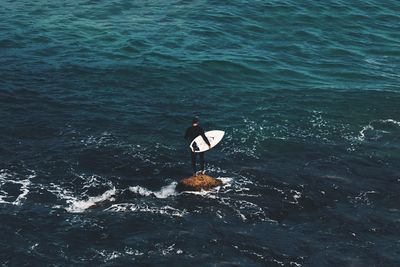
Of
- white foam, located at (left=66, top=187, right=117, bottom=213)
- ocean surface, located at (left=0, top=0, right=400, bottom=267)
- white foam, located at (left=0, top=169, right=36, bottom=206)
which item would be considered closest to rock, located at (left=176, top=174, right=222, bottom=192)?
ocean surface, located at (left=0, top=0, right=400, bottom=267)

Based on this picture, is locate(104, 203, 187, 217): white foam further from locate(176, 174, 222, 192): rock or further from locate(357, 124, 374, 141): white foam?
locate(357, 124, 374, 141): white foam

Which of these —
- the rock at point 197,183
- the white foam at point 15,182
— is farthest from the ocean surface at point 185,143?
the rock at point 197,183

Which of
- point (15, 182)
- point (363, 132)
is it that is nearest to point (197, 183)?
point (15, 182)

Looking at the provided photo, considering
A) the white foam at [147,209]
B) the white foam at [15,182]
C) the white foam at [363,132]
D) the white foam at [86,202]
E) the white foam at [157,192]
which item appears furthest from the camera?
the white foam at [363,132]

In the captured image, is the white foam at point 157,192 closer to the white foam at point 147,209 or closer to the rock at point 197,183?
the rock at point 197,183

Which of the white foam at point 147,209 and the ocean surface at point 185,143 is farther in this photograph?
the white foam at point 147,209

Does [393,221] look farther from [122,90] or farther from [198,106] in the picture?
[122,90]

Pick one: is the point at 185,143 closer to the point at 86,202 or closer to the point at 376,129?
the point at 86,202
